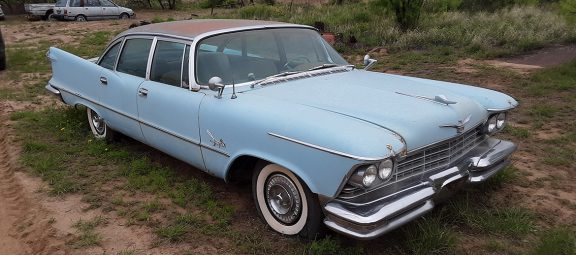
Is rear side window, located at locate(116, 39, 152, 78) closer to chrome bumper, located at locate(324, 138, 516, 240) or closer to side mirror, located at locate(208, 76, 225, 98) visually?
side mirror, located at locate(208, 76, 225, 98)

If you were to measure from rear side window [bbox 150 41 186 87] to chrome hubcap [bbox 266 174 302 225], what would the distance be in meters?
1.24

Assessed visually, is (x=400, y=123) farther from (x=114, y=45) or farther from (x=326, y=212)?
(x=114, y=45)

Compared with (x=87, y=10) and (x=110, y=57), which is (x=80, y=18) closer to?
(x=87, y=10)

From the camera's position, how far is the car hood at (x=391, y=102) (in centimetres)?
309

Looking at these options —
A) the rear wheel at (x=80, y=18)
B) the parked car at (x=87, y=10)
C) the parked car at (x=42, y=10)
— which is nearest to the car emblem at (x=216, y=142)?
the parked car at (x=87, y=10)

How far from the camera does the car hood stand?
10.1 ft

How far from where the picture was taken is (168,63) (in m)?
4.19

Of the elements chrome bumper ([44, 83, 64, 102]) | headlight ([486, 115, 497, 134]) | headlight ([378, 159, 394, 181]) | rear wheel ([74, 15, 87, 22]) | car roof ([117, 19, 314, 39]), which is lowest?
rear wheel ([74, 15, 87, 22])

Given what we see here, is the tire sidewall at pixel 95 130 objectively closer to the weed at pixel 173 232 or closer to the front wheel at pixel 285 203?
the weed at pixel 173 232

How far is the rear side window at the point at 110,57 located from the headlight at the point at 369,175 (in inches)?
125

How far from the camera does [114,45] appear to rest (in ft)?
16.6

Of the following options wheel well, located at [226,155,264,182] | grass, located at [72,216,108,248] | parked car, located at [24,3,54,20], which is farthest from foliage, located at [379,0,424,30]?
parked car, located at [24,3,54,20]

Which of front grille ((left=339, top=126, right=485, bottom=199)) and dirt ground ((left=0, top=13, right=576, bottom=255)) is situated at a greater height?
front grille ((left=339, top=126, right=485, bottom=199))

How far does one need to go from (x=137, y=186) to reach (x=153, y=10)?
26.1m
